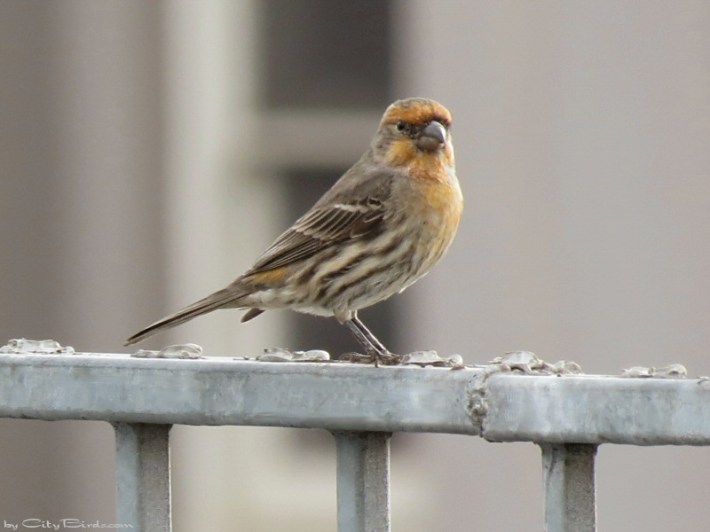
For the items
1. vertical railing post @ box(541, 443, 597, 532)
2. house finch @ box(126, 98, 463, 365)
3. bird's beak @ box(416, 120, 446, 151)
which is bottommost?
vertical railing post @ box(541, 443, 597, 532)

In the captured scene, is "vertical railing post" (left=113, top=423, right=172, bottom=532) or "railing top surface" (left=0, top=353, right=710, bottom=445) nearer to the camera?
"railing top surface" (left=0, top=353, right=710, bottom=445)

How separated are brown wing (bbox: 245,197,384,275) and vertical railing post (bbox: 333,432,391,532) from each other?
2839mm

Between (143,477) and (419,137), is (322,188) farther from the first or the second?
(143,477)

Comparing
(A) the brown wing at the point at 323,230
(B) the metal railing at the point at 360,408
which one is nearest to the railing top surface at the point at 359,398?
(B) the metal railing at the point at 360,408

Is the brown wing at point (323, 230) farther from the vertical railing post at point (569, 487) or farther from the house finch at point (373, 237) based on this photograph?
the vertical railing post at point (569, 487)

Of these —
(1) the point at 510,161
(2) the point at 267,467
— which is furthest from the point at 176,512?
(1) the point at 510,161

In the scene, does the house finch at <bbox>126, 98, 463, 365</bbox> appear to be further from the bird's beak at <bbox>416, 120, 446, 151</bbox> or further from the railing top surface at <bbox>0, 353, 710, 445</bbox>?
the railing top surface at <bbox>0, 353, 710, 445</bbox>

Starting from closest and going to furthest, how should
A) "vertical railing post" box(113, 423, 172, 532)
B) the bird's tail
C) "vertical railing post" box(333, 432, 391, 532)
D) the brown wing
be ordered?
1. "vertical railing post" box(333, 432, 391, 532)
2. "vertical railing post" box(113, 423, 172, 532)
3. the bird's tail
4. the brown wing

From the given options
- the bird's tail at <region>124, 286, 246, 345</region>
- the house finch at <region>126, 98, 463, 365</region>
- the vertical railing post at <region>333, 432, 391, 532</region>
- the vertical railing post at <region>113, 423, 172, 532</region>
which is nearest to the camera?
the vertical railing post at <region>333, 432, 391, 532</region>

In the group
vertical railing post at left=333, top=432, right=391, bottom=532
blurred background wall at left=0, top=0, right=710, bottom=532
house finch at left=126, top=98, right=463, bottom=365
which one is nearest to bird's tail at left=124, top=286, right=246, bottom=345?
house finch at left=126, top=98, right=463, bottom=365

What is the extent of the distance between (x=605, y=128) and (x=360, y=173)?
3.42 meters

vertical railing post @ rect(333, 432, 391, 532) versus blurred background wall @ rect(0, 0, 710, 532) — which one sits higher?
blurred background wall @ rect(0, 0, 710, 532)

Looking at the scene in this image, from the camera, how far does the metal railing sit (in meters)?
2.61

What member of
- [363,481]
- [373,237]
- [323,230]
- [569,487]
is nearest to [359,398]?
[363,481]
